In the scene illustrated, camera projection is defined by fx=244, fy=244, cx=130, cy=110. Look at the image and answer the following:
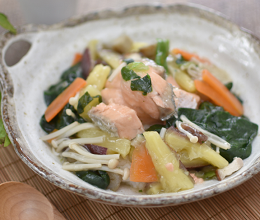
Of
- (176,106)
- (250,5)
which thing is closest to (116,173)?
Result: (176,106)

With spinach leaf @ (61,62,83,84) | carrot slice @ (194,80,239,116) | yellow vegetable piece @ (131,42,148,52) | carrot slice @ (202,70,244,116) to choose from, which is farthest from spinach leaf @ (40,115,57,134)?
carrot slice @ (202,70,244,116)

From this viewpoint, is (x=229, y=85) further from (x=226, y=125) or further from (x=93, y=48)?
(x=93, y=48)

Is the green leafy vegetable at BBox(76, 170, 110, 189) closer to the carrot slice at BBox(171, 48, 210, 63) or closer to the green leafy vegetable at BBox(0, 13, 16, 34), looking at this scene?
the green leafy vegetable at BBox(0, 13, 16, 34)

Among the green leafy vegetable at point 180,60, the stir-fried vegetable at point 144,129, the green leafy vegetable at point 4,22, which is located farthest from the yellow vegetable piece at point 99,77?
the green leafy vegetable at point 4,22

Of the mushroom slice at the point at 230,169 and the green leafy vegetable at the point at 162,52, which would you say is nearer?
the mushroom slice at the point at 230,169

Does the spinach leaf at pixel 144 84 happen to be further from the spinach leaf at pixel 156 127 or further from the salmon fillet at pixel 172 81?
the salmon fillet at pixel 172 81

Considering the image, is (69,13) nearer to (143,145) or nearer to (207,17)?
(207,17)
